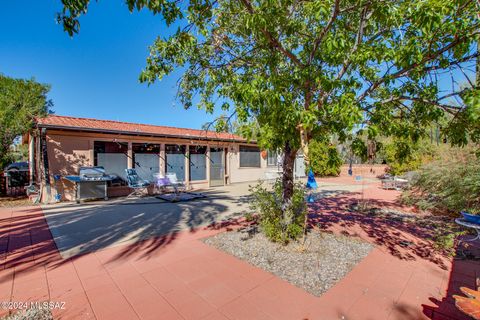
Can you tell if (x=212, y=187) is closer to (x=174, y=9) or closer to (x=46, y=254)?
(x=46, y=254)

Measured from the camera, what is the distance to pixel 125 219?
6301mm

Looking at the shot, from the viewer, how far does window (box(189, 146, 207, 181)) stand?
12.8 metres

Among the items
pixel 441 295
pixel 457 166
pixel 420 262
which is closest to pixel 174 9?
→ pixel 441 295

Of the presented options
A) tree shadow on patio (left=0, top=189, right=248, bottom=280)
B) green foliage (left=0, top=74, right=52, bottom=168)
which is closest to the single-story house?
green foliage (left=0, top=74, right=52, bottom=168)

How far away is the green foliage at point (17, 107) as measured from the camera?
873cm

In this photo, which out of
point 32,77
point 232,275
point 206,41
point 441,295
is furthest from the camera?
point 32,77

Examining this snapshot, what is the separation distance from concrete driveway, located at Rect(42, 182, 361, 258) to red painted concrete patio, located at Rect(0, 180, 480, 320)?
409 millimetres

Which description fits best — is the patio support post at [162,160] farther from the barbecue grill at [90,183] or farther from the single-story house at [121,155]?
the barbecue grill at [90,183]

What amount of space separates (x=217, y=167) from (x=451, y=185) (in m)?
10.5

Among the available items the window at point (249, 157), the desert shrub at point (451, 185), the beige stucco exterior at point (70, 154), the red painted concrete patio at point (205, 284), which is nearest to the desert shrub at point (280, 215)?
the red painted concrete patio at point (205, 284)

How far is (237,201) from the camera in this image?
9.19 metres

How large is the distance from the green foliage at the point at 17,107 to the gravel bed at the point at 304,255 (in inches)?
361

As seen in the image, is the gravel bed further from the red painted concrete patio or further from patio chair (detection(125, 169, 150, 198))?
patio chair (detection(125, 169, 150, 198))

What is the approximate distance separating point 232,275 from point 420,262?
10.3 feet
